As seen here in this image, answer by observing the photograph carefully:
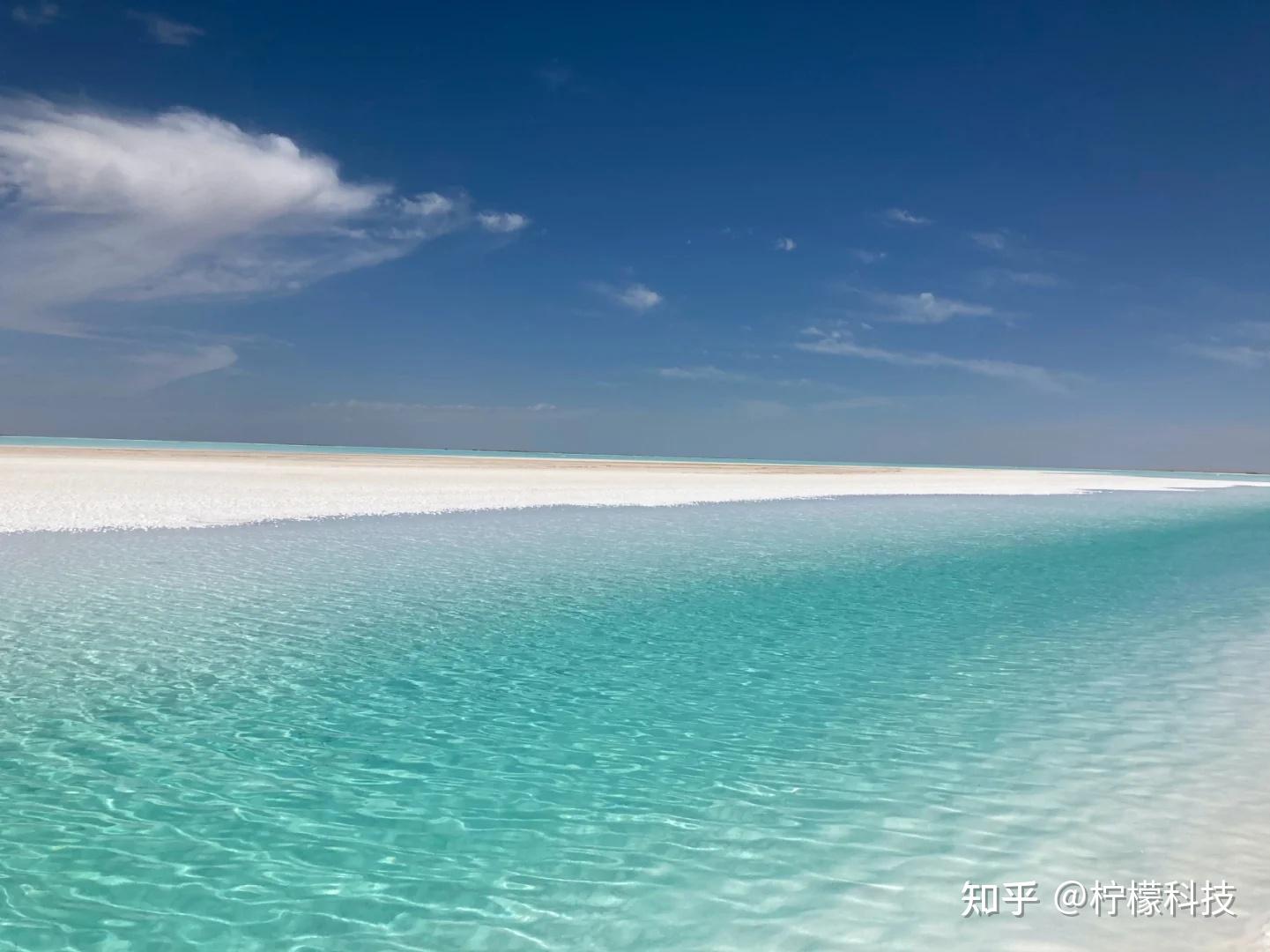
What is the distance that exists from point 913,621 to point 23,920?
1261cm

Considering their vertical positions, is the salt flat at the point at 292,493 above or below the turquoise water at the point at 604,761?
above

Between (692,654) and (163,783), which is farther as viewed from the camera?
(692,654)

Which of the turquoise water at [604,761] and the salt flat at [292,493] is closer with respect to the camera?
the turquoise water at [604,761]

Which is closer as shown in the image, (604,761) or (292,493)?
(604,761)

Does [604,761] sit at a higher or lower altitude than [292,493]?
lower

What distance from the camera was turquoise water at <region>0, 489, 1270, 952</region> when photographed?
5637 millimetres

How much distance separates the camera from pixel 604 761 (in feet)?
27.1

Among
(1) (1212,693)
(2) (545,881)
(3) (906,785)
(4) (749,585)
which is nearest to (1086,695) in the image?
(1) (1212,693)

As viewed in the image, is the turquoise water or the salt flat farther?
the salt flat

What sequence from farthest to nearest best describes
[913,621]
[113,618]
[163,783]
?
[913,621] < [113,618] < [163,783]

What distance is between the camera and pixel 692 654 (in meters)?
12.5

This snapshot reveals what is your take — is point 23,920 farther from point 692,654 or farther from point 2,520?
point 2,520

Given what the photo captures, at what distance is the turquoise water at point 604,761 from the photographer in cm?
564

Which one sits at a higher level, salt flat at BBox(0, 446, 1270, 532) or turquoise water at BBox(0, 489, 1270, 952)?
salt flat at BBox(0, 446, 1270, 532)
